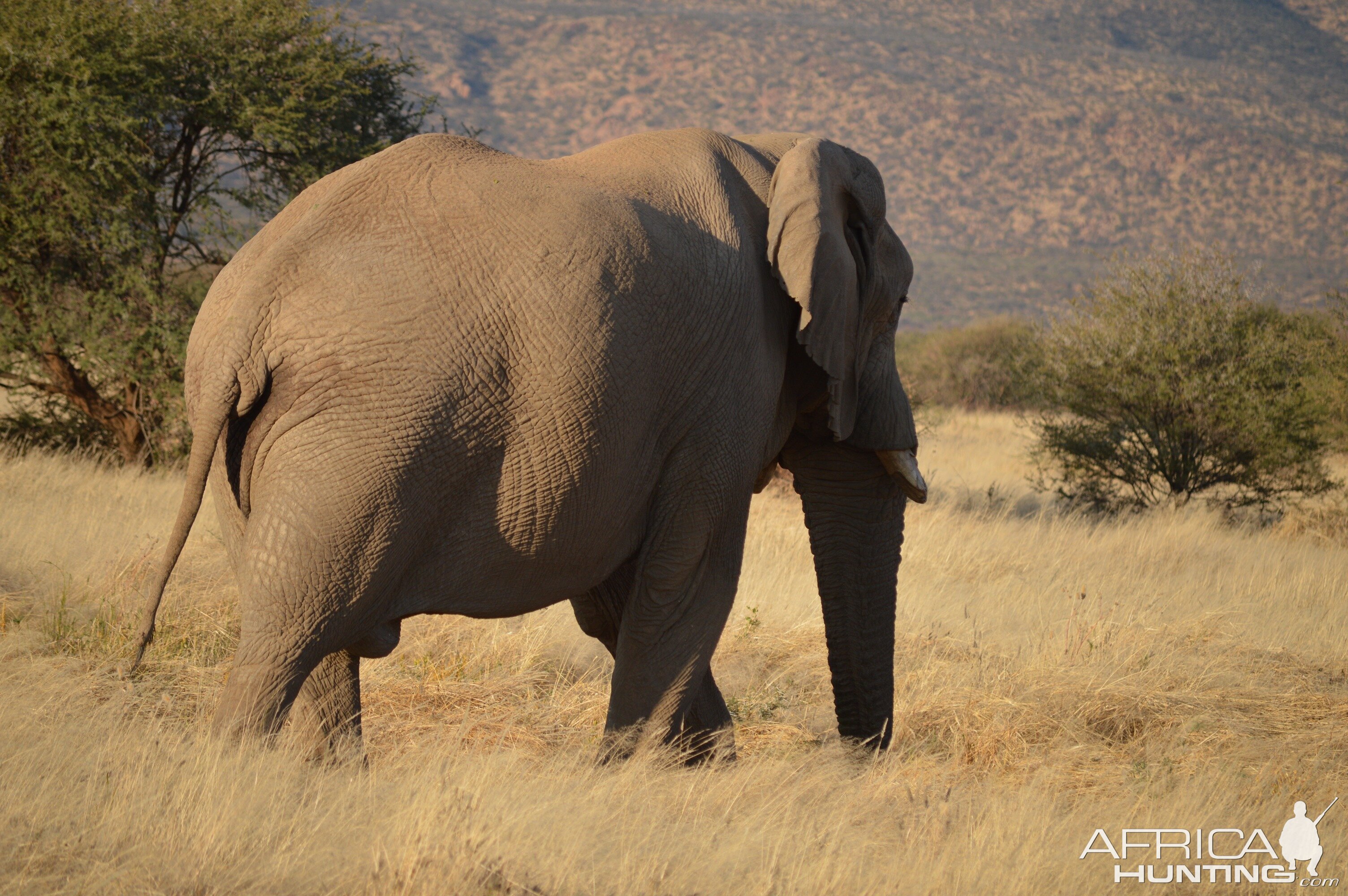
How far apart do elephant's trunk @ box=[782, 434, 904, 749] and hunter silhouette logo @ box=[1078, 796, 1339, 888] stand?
1.19 meters

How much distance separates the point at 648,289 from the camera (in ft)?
11.2

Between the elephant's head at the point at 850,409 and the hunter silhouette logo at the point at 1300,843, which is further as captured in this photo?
the elephant's head at the point at 850,409

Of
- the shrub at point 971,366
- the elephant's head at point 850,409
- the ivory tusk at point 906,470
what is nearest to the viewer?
the elephant's head at point 850,409

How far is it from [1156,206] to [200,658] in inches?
4820

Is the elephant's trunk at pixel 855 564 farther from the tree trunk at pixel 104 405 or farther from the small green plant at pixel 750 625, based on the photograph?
the tree trunk at pixel 104 405

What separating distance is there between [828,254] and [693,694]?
1591 mm

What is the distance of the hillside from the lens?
106562mm

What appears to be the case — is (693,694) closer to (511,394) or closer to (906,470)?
(906,470)

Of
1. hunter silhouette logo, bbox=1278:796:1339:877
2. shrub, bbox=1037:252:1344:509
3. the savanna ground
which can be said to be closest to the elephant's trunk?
the savanna ground

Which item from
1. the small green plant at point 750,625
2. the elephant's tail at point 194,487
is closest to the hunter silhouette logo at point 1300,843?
the small green plant at point 750,625

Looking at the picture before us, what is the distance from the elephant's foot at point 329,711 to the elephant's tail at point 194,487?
594mm

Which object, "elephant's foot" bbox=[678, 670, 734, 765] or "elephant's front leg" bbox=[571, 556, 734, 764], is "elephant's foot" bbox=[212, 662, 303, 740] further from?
"elephant's foot" bbox=[678, 670, 734, 765]

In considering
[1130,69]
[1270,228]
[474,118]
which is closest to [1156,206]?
[1270,228]

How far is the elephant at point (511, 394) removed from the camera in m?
2.95
